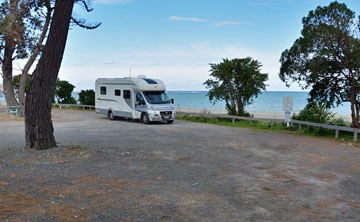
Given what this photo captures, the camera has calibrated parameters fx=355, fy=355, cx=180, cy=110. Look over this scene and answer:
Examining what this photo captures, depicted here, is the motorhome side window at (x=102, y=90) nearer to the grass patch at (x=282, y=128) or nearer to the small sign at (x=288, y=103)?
the grass patch at (x=282, y=128)

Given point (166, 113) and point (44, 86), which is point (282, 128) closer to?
point (166, 113)

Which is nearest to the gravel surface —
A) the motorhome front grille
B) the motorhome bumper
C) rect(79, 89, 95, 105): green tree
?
the motorhome bumper

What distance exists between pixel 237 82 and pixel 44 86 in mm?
15888

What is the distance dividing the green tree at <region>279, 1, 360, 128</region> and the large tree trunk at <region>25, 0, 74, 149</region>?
11144 mm

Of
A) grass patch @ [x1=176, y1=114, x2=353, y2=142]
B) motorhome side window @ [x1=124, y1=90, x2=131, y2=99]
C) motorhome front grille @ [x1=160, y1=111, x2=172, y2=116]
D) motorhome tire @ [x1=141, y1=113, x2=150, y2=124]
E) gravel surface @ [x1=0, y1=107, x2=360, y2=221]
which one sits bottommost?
gravel surface @ [x1=0, y1=107, x2=360, y2=221]

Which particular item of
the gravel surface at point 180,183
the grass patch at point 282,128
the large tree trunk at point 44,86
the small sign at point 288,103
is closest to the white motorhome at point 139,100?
the grass patch at point 282,128

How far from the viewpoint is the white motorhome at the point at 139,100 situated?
21000 mm

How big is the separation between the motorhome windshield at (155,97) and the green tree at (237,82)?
4.04 m

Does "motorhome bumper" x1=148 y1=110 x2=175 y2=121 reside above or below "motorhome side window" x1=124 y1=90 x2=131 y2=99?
below

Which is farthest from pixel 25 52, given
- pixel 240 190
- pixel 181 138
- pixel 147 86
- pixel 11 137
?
pixel 240 190

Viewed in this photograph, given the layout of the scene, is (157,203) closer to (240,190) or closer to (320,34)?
(240,190)

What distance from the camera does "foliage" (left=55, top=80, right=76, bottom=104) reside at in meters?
39.4

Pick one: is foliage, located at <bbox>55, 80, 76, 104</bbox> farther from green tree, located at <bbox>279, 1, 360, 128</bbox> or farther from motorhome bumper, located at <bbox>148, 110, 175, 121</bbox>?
green tree, located at <bbox>279, 1, 360, 128</bbox>

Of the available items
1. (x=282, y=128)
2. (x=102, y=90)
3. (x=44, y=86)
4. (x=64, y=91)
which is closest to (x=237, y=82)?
(x=282, y=128)
